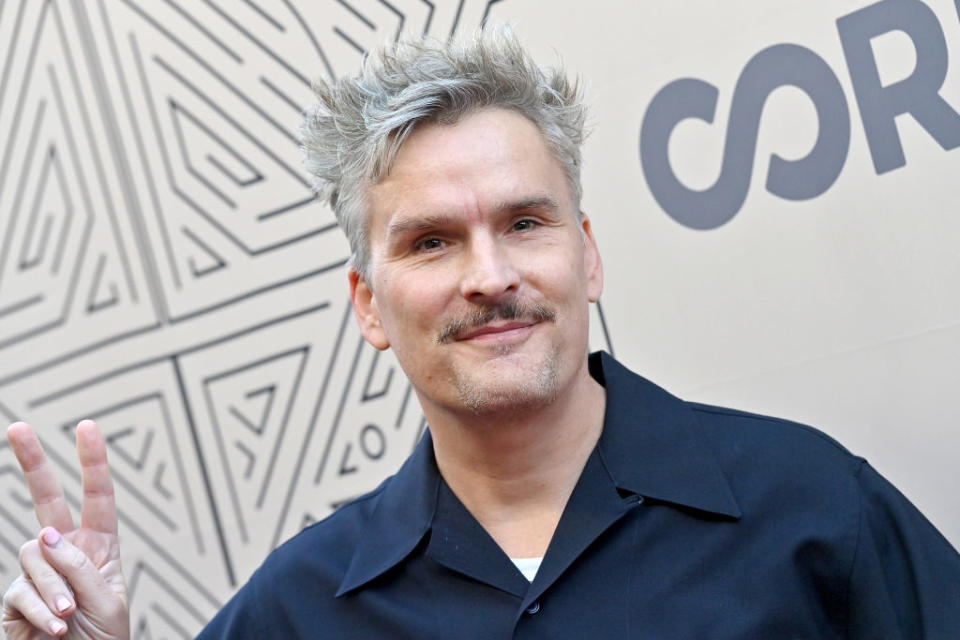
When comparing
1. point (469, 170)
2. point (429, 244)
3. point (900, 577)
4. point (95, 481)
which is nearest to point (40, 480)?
point (95, 481)

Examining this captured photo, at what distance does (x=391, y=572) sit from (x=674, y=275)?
2.48 ft

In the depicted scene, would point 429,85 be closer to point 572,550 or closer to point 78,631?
point 572,550

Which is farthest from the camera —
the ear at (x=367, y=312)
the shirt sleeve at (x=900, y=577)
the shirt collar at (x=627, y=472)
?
the ear at (x=367, y=312)

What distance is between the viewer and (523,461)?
5.49 feet

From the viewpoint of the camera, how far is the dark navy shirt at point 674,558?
148 centimetres

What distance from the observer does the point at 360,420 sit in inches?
96.8

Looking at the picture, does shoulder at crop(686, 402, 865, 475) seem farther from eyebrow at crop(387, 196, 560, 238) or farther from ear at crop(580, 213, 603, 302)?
eyebrow at crop(387, 196, 560, 238)

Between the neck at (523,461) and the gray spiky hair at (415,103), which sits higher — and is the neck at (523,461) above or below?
below

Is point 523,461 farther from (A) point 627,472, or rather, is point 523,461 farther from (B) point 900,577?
(B) point 900,577

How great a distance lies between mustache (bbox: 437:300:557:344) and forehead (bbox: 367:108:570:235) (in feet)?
0.47

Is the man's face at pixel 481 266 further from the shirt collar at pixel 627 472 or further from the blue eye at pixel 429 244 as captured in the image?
the shirt collar at pixel 627 472

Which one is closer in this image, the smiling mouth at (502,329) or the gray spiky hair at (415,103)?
the smiling mouth at (502,329)

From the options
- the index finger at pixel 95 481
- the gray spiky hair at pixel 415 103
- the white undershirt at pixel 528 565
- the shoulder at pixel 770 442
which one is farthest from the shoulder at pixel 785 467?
the index finger at pixel 95 481

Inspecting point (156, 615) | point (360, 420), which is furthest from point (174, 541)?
point (360, 420)
